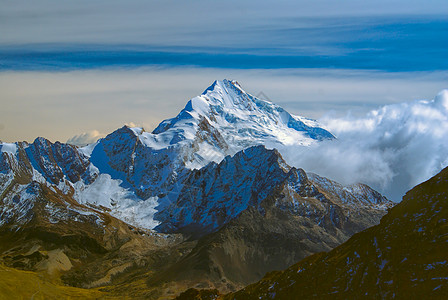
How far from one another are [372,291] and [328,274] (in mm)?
20793

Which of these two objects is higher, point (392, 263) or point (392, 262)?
point (392, 262)

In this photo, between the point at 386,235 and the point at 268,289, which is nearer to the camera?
the point at 386,235

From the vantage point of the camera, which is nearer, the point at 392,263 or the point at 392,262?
the point at 392,263

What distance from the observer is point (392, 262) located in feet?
440

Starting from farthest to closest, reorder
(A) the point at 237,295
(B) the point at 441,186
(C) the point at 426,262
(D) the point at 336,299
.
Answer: (A) the point at 237,295 → (B) the point at 441,186 → (D) the point at 336,299 → (C) the point at 426,262

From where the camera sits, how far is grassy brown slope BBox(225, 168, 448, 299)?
122875 millimetres

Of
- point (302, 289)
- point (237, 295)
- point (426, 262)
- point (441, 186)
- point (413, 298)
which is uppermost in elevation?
point (441, 186)

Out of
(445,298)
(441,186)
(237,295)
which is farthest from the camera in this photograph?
(237,295)

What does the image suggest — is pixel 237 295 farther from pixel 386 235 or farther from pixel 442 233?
pixel 442 233

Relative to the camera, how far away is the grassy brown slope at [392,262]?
122875 mm

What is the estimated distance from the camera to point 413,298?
11925 cm

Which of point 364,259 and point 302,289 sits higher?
point 364,259

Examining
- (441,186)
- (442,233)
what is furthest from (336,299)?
(441,186)

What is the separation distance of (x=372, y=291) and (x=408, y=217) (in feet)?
92.1
